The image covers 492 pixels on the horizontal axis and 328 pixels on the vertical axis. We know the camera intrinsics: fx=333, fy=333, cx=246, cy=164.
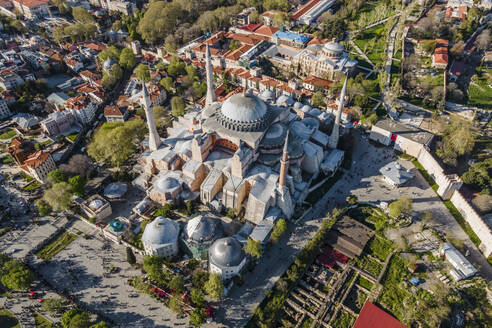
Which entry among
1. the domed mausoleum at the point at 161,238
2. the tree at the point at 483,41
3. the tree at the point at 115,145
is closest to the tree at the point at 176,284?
the domed mausoleum at the point at 161,238

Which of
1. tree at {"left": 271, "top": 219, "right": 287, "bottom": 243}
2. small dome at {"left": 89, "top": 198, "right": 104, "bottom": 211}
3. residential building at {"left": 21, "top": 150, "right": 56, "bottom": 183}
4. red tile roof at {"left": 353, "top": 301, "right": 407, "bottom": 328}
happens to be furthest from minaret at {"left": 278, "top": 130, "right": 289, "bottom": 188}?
residential building at {"left": 21, "top": 150, "right": 56, "bottom": 183}

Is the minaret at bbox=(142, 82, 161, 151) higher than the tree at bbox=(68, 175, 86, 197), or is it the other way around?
the minaret at bbox=(142, 82, 161, 151)

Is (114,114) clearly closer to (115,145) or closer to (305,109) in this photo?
(115,145)

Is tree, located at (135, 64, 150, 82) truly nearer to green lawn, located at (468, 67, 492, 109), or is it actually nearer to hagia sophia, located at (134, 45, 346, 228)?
hagia sophia, located at (134, 45, 346, 228)

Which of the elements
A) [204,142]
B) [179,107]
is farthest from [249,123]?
[179,107]

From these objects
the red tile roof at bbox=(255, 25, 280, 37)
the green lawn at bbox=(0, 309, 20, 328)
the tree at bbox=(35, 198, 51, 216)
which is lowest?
the green lawn at bbox=(0, 309, 20, 328)

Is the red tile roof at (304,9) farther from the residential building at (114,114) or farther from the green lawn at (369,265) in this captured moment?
the green lawn at (369,265)
